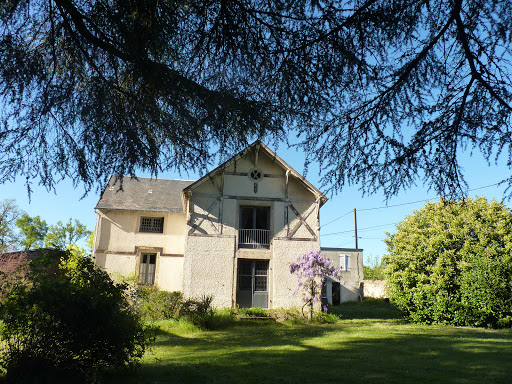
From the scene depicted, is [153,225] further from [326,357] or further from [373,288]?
[373,288]

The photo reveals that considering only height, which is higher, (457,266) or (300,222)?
(300,222)

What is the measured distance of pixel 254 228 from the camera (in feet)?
52.9

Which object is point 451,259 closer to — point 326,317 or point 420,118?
point 326,317

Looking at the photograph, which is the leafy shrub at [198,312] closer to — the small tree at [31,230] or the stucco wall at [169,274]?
the stucco wall at [169,274]

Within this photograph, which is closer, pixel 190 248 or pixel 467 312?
pixel 467 312

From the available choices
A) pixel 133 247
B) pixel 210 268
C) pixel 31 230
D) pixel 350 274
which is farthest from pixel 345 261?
pixel 31 230

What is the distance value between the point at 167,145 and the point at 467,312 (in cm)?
1248

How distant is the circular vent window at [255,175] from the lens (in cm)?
1628

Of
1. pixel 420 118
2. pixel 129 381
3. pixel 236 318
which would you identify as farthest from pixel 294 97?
pixel 236 318

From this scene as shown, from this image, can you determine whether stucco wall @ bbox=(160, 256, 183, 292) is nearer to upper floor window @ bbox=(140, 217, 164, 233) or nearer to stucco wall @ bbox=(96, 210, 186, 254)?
stucco wall @ bbox=(96, 210, 186, 254)

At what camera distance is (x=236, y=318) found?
45.9 ft

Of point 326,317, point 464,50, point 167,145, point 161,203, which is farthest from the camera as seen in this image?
point 161,203

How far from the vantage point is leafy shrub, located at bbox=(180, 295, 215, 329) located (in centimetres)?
1253

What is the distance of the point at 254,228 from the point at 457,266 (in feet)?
24.1
